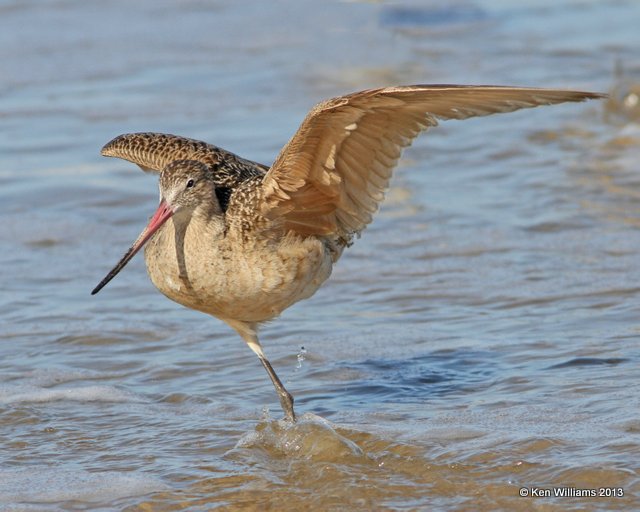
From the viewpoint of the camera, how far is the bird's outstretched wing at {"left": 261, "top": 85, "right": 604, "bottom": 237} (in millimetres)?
5066

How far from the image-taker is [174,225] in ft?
18.5

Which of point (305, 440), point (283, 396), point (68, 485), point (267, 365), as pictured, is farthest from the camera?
point (267, 365)

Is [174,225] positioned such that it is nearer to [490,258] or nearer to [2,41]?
[490,258]

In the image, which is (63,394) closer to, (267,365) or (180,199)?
(267,365)

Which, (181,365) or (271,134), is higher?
(271,134)

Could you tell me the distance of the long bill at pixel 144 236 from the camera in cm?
551

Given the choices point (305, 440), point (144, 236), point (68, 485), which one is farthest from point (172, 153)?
point (68, 485)

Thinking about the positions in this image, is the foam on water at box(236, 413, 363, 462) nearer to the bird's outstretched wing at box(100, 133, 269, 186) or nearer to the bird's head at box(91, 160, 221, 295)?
the bird's head at box(91, 160, 221, 295)

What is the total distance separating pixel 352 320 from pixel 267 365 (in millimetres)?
1108

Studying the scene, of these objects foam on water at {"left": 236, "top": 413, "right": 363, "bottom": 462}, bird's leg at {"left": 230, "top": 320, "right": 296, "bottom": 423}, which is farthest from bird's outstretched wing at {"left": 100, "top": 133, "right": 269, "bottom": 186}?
foam on water at {"left": 236, "top": 413, "right": 363, "bottom": 462}

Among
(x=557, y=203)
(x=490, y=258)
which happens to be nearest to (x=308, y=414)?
(x=490, y=258)

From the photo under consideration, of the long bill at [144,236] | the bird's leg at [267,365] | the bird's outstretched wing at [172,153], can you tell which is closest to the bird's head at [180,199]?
the long bill at [144,236]

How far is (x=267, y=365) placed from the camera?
235 inches

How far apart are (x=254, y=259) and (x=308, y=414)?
29.2 inches
